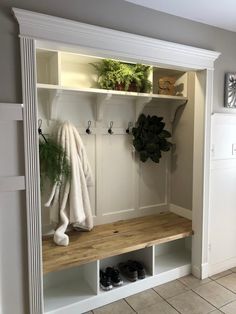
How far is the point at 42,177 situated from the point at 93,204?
2.35ft

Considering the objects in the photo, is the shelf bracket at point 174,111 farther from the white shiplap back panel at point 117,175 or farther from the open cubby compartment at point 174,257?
the open cubby compartment at point 174,257

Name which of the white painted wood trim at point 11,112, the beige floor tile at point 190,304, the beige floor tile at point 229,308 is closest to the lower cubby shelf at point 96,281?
the beige floor tile at point 190,304

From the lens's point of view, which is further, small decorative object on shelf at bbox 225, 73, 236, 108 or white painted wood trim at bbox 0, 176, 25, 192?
small decorative object on shelf at bbox 225, 73, 236, 108

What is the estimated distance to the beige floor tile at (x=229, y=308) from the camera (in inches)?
84.4

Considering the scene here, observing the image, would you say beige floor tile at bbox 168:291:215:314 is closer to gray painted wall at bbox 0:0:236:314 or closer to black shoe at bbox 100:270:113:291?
black shoe at bbox 100:270:113:291

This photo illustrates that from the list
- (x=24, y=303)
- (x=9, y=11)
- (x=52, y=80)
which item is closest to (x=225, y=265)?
(x=24, y=303)

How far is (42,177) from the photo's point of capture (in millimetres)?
2201

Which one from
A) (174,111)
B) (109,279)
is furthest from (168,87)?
(109,279)

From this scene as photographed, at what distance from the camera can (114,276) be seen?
2367 millimetres

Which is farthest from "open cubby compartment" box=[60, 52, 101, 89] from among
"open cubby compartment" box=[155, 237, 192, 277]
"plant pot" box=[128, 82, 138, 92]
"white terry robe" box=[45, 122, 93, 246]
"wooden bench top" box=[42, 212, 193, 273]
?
"open cubby compartment" box=[155, 237, 192, 277]

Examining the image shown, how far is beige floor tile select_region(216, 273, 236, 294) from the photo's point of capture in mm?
2488

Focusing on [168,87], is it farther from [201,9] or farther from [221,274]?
[221,274]

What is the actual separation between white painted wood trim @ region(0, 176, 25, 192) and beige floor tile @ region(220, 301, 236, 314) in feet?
6.11

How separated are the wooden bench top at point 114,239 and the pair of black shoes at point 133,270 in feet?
0.94
